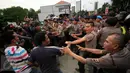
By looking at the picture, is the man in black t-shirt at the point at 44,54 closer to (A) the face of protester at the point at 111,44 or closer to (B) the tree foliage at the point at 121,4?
(A) the face of protester at the point at 111,44

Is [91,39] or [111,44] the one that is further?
[91,39]

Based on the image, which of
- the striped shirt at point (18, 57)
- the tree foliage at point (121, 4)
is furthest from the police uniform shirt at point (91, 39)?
the tree foliage at point (121, 4)

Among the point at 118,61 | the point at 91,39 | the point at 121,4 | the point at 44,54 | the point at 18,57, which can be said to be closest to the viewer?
the point at 118,61

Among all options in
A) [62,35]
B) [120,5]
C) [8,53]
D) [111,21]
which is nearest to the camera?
[8,53]

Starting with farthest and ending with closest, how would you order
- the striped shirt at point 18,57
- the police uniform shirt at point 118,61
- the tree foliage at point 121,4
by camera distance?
the tree foliage at point 121,4
the striped shirt at point 18,57
the police uniform shirt at point 118,61

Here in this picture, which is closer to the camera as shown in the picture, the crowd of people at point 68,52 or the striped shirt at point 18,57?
the crowd of people at point 68,52

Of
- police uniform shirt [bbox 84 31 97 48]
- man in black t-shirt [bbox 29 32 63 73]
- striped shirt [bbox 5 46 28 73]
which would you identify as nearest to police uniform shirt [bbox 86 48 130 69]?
man in black t-shirt [bbox 29 32 63 73]

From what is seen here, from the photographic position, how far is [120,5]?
40.7ft

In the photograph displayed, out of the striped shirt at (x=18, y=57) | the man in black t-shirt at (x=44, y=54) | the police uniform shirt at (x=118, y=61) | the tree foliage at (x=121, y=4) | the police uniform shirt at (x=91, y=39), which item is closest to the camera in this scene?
the police uniform shirt at (x=118, y=61)

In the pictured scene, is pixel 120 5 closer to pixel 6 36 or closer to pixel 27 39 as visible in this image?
pixel 27 39

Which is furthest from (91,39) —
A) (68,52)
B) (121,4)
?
(121,4)

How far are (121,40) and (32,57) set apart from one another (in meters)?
1.41

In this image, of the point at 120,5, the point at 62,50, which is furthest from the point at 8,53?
the point at 120,5

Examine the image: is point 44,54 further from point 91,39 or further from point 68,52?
point 91,39
